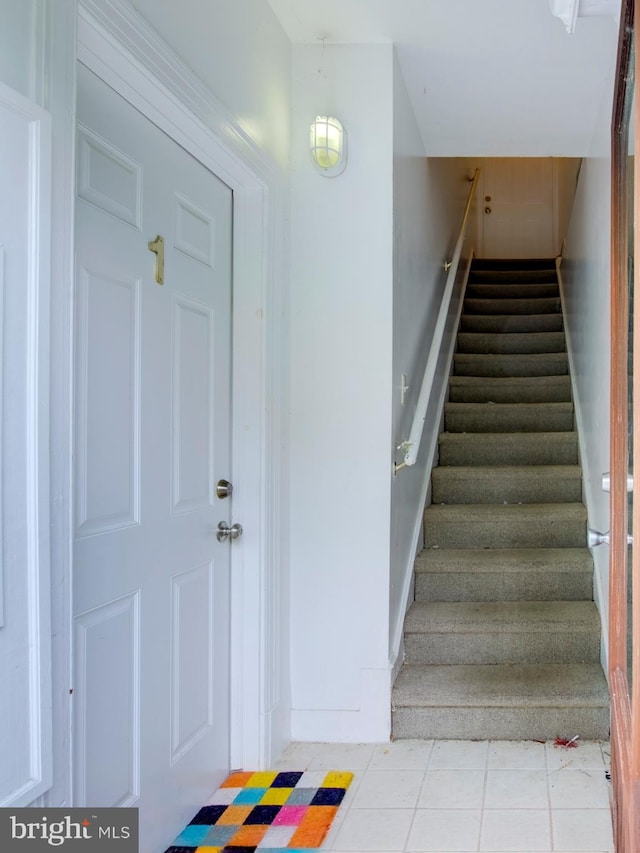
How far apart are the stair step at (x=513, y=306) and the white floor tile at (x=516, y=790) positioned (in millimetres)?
3720

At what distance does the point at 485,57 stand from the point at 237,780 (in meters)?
2.56

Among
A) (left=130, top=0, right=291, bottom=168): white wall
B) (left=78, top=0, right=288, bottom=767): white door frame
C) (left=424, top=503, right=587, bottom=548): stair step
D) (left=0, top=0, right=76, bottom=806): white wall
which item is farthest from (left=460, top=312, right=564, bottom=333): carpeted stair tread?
(left=0, top=0, right=76, bottom=806): white wall

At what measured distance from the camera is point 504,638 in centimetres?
279

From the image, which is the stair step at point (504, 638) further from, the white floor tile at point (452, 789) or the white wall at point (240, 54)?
the white wall at point (240, 54)

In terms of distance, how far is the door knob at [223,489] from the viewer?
2230 mm

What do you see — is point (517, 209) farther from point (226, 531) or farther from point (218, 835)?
point (218, 835)

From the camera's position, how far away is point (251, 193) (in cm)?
234

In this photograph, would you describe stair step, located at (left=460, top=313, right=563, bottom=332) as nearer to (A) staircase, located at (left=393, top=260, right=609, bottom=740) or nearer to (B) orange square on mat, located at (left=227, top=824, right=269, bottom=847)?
(A) staircase, located at (left=393, top=260, right=609, bottom=740)

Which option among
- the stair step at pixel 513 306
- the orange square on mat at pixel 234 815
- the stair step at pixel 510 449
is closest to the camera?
the orange square on mat at pixel 234 815

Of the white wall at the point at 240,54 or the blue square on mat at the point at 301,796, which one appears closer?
the white wall at the point at 240,54

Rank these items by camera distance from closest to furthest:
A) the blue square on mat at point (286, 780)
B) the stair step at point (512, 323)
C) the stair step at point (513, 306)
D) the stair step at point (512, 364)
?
1. the blue square on mat at point (286, 780)
2. the stair step at point (512, 364)
3. the stair step at point (512, 323)
4. the stair step at point (513, 306)

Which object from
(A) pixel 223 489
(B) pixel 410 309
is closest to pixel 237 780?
(A) pixel 223 489

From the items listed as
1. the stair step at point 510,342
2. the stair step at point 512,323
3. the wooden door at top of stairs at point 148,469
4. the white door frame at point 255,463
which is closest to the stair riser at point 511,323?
the stair step at point 512,323

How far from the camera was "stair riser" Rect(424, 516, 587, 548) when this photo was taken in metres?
3.29
